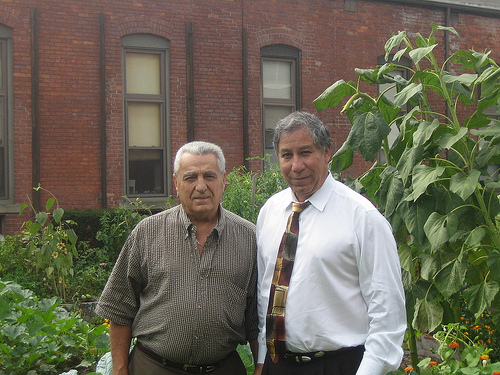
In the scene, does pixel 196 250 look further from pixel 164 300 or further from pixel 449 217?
pixel 449 217

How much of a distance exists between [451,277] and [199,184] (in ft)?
6.33

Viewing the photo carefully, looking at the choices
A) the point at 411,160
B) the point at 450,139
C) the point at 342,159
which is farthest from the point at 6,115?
the point at 450,139

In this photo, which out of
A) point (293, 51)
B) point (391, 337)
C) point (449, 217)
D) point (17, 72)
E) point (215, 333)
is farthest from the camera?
point (293, 51)

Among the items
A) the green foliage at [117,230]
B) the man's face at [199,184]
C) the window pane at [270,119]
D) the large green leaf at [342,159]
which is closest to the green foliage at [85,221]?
the green foliage at [117,230]

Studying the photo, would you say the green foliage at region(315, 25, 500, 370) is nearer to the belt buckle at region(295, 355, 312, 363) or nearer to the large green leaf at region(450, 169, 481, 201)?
the large green leaf at region(450, 169, 481, 201)

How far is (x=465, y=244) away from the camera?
3984 mm

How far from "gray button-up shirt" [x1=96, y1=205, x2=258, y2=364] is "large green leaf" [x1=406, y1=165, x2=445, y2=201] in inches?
49.9

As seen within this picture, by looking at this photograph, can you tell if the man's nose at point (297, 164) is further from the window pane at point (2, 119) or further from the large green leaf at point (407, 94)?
the window pane at point (2, 119)

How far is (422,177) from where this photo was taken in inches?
153

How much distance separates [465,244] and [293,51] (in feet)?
30.8

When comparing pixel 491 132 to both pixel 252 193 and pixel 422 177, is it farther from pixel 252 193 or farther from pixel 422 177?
pixel 252 193

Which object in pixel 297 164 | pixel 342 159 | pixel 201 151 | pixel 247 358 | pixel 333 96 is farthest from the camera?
pixel 342 159

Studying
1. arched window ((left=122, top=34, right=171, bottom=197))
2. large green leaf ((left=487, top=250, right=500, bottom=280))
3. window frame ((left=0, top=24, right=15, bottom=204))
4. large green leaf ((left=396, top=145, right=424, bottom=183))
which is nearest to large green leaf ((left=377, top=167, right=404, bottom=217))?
large green leaf ((left=396, top=145, right=424, bottom=183))

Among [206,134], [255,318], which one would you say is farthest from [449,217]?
[206,134]
